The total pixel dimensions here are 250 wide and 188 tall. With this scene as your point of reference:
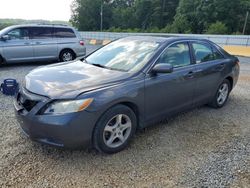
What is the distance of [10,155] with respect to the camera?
3.06 meters

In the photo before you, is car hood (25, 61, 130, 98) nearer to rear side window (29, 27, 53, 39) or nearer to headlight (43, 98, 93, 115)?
headlight (43, 98, 93, 115)

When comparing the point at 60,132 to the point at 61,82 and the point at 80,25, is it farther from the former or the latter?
the point at 80,25

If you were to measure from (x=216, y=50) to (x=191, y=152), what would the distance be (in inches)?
98.7

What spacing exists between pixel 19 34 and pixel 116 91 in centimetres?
730

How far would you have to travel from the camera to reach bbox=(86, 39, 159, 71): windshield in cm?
352

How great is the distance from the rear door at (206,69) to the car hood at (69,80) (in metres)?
1.63

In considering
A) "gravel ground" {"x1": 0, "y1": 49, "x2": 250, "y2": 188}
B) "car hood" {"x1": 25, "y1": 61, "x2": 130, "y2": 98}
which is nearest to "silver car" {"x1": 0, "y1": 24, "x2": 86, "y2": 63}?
"gravel ground" {"x1": 0, "y1": 49, "x2": 250, "y2": 188}

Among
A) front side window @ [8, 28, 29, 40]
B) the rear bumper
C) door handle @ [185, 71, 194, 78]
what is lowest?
the rear bumper

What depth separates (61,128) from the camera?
2666mm

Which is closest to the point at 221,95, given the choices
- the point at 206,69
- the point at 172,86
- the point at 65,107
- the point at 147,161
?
the point at 206,69

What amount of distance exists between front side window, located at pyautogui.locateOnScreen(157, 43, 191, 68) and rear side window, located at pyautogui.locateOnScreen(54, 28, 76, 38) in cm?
694

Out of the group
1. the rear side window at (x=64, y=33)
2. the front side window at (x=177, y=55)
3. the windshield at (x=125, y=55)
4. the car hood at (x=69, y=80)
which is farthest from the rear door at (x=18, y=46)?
the front side window at (x=177, y=55)

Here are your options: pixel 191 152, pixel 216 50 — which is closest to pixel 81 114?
pixel 191 152

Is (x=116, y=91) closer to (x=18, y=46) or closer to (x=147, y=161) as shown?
(x=147, y=161)
